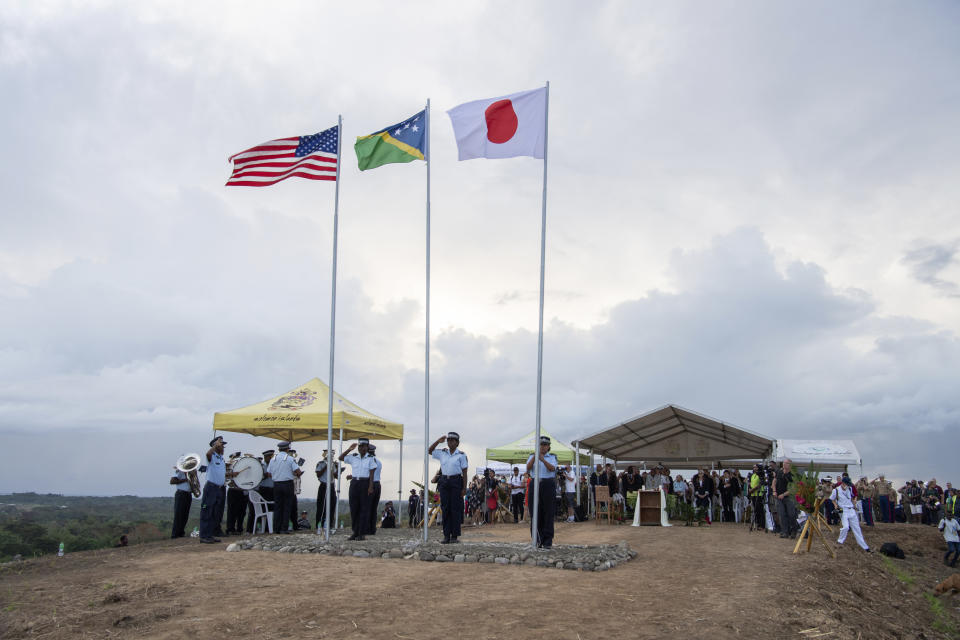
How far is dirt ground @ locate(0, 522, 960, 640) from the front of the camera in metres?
6.08

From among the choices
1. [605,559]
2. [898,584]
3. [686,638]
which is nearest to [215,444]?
[605,559]

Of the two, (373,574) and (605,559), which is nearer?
(373,574)

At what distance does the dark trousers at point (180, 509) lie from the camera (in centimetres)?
1534

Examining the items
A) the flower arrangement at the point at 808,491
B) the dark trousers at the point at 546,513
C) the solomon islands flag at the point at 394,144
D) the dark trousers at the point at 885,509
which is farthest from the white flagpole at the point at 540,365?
the dark trousers at the point at 885,509

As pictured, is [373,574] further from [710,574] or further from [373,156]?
[373,156]

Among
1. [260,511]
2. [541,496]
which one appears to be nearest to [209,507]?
[260,511]

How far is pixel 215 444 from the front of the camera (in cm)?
1435

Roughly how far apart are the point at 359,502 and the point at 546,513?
3783 millimetres

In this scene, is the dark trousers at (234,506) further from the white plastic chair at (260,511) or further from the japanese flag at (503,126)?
the japanese flag at (503,126)

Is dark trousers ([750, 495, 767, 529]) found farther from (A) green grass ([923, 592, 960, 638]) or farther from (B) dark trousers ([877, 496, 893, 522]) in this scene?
(B) dark trousers ([877, 496, 893, 522])

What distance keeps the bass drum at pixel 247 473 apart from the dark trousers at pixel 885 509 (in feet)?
95.6

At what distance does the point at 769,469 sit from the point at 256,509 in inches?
565

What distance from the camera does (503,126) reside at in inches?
529

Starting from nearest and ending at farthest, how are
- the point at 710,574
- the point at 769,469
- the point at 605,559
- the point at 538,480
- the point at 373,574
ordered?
the point at 373,574, the point at 710,574, the point at 605,559, the point at 538,480, the point at 769,469
